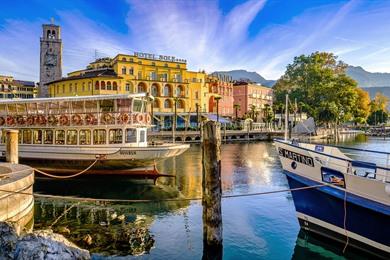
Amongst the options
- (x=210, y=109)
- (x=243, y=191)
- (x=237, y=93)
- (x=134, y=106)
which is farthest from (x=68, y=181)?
(x=237, y=93)

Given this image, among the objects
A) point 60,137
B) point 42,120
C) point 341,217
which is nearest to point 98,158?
point 60,137

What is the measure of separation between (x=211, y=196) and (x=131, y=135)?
1476 cm

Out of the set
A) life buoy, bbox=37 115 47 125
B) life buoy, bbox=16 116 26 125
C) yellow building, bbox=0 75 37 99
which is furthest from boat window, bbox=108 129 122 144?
yellow building, bbox=0 75 37 99

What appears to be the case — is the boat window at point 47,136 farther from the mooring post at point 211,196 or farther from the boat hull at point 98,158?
the mooring post at point 211,196

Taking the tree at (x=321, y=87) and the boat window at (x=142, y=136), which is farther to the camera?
the tree at (x=321, y=87)

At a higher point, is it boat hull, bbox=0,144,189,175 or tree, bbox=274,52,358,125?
tree, bbox=274,52,358,125

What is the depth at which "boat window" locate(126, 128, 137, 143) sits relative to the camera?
24141mm

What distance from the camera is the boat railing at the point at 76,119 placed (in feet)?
78.2

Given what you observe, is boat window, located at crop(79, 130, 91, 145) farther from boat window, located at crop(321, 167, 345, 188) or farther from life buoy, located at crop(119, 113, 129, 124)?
boat window, located at crop(321, 167, 345, 188)

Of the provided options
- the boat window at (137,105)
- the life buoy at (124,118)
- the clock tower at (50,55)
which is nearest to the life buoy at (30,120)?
the life buoy at (124,118)

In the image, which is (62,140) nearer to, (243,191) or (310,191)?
(243,191)

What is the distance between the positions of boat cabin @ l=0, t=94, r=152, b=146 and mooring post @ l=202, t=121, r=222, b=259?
13.8 meters

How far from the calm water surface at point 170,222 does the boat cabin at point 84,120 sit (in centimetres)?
342

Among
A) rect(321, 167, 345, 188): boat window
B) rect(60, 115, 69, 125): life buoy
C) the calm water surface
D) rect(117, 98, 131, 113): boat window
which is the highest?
rect(117, 98, 131, 113): boat window
